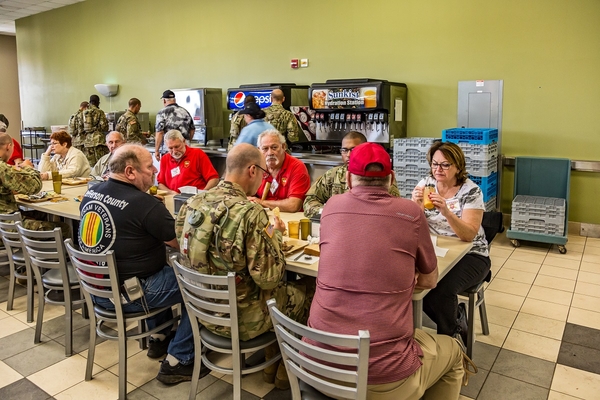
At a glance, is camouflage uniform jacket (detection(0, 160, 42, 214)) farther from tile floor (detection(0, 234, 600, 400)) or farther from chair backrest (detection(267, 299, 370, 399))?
chair backrest (detection(267, 299, 370, 399))

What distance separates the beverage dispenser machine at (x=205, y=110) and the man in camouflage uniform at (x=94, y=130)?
162 centimetres

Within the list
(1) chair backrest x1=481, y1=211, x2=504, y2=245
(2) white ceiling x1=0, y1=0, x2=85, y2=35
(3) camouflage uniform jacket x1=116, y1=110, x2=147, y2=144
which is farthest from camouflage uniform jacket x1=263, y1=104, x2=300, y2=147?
(2) white ceiling x1=0, y1=0, x2=85, y2=35

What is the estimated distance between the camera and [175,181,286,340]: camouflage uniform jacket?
7.01 feet

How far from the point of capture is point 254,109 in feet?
18.8

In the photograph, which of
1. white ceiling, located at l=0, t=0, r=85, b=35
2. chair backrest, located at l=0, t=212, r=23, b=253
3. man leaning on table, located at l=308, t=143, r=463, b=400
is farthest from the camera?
white ceiling, located at l=0, t=0, r=85, b=35

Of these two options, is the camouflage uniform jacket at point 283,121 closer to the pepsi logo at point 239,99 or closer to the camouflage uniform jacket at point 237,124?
the camouflage uniform jacket at point 237,124

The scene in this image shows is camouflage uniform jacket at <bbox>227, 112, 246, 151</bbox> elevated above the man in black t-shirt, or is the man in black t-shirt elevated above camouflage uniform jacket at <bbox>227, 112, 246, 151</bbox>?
camouflage uniform jacket at <bbox>227, 112, 246, 151</bbox>

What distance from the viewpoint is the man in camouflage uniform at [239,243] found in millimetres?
2141

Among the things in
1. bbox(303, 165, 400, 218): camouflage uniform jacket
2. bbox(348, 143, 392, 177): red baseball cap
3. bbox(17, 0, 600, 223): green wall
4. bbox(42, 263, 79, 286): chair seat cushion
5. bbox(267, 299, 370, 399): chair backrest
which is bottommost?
bbox(42, 263, 79, 286): chair seat cushion

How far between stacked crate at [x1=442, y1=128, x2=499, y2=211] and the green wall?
1.96 ft

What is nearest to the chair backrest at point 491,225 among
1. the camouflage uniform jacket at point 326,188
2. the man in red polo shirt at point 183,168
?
the camouflage uniform jacket at point 326,188

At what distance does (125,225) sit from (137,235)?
85 millimetres

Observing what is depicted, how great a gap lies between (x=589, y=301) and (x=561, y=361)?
114cm

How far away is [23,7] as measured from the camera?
11.2 meters
